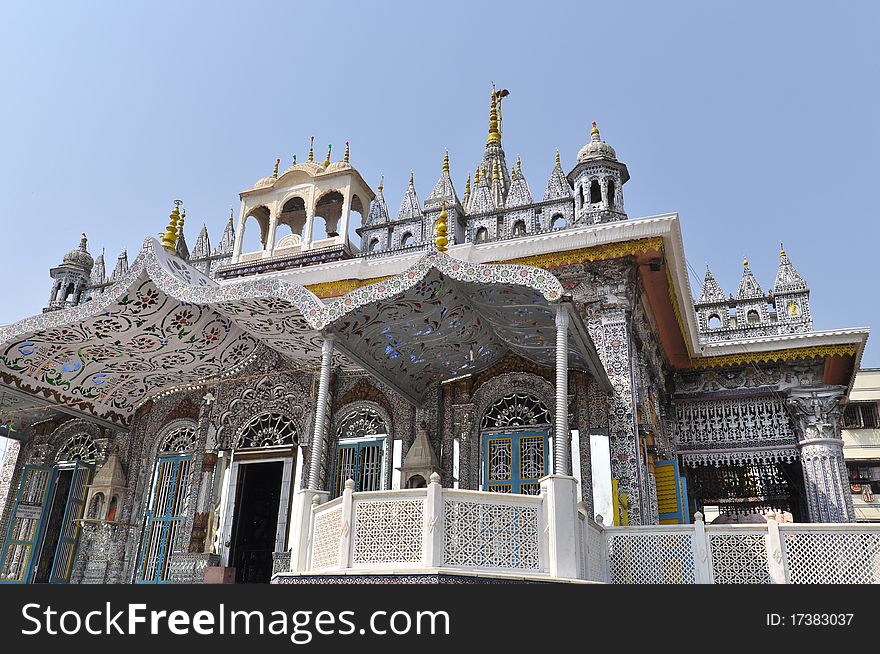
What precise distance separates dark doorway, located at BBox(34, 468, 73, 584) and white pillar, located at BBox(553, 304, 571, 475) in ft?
27.6

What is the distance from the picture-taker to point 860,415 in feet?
86.7

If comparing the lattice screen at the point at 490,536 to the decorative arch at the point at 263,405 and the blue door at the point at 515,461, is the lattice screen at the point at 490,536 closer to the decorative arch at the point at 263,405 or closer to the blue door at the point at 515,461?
the blue door at the point at 515,461

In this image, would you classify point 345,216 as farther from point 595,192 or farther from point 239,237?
point 595,192

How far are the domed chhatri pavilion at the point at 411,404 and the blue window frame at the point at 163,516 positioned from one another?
0.03 meters

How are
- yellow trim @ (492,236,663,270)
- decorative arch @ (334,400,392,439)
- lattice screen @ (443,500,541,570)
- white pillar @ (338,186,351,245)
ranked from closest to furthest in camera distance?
1. lattice screen @ (443,500,541,570)
2. yellow trim @ (492,236,663,270)
3. decorative arch @ (334,400,392,439)
4. white pillar @ (338,186,351,245)

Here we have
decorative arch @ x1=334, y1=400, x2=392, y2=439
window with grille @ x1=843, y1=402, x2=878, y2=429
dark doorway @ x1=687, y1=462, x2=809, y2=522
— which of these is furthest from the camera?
window with grille @ x1=843, y1=402, x2=878, y2=429

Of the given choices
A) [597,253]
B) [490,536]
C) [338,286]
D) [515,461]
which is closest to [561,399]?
[490,536]

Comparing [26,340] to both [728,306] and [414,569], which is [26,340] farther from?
[728,306]

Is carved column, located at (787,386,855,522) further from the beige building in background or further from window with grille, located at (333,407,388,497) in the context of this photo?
the beige building in background

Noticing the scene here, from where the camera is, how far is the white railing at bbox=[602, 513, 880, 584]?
573 cm

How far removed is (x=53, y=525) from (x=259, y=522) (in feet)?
10.7

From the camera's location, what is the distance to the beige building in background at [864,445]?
25047 mm

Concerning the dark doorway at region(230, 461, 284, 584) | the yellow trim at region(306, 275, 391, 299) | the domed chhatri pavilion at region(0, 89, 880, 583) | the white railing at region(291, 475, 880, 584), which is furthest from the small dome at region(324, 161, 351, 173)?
the white railing at region(291, 475, 880, 584)

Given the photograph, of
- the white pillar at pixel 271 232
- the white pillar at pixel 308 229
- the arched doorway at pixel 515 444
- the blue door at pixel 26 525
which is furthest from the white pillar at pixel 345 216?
the blue door at pixel 26 525
